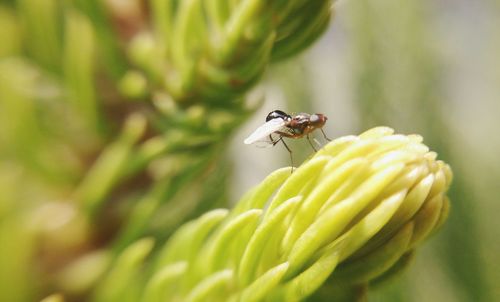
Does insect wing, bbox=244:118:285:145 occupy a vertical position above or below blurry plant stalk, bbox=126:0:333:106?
below

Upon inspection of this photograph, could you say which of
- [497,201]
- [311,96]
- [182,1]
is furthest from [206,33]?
[497,201]

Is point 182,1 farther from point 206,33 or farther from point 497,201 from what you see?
point 497,201

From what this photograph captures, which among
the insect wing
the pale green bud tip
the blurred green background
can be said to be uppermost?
the blurred green background

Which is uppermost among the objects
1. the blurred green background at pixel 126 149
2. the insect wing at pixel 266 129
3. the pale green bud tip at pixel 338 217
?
the blurred green background at pixel 126 149

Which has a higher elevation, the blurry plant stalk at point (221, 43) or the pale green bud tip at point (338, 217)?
the blurry plant stalk at point (221, 43)
